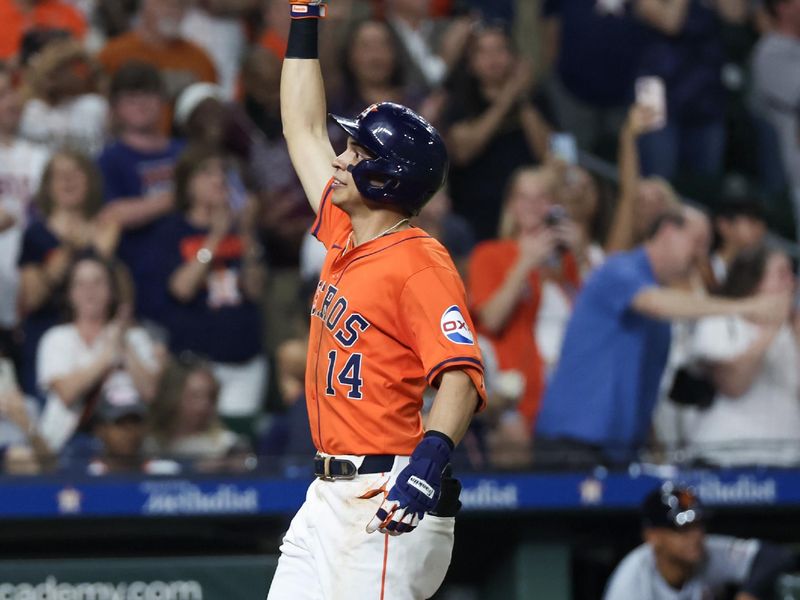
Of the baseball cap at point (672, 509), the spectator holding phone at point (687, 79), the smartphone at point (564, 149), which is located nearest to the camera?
the baseball cap at point (672, 509)

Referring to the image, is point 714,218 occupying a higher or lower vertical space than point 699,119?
lower

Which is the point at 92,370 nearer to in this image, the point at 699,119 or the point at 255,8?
the point at 255,8

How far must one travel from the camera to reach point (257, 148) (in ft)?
25.5

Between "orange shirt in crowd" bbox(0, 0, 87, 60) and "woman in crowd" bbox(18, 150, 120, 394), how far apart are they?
1509 millimetres

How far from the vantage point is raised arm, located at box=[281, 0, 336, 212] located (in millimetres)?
4312

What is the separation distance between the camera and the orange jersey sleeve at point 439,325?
11.7 ft

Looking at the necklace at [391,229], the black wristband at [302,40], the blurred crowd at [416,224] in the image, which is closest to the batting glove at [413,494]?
the necklace at [391,229]

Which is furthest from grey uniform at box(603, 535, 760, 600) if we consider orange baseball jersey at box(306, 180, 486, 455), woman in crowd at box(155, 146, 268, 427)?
orange baseball jersey at box(306, 180, 486, 455)

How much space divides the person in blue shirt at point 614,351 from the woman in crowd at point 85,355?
5.65 feet

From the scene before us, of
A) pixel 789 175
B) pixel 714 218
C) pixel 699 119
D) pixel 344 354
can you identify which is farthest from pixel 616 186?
pixel 344 354

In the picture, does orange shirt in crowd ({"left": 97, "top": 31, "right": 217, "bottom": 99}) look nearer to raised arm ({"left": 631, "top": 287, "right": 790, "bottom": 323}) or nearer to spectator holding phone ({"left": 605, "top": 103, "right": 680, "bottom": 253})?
spectator holding phone ({"left": 605, "top": 103, "right": 680, "bottom": 253})

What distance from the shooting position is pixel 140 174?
7.30m

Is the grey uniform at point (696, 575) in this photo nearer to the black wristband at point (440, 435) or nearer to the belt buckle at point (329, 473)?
the belt buckle at point (329, 473)

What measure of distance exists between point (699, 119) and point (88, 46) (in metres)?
3.62
